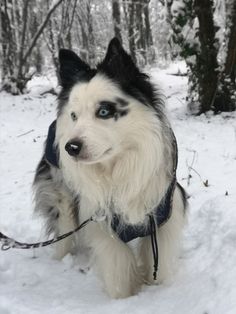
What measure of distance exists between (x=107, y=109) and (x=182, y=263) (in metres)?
1.51

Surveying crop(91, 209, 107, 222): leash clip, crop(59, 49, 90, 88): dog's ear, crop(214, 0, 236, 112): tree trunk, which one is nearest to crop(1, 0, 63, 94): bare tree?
crop(214, 0, 236, 112): tree trunk

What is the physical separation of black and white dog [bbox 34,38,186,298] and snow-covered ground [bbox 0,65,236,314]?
0.22 m

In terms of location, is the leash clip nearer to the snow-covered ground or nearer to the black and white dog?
the black and white dog

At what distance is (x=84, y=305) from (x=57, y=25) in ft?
68.8

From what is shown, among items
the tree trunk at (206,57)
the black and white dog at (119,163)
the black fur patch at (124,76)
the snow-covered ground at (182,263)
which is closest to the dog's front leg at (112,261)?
the black and white dog at (119,163)

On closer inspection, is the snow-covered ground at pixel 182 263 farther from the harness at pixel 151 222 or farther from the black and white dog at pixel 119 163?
the harness at pixel 151 222

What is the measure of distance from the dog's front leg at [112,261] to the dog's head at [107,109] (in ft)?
2.41

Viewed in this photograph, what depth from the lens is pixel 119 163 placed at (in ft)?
9.58

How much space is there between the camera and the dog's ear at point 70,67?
10.2 feet

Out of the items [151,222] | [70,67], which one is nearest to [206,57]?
[70,67]

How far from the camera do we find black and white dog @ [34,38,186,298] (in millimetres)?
2783

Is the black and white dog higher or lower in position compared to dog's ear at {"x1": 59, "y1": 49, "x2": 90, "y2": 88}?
lower

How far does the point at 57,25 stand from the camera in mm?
22609

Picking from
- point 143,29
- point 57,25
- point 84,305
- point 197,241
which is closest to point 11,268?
point 84,305
